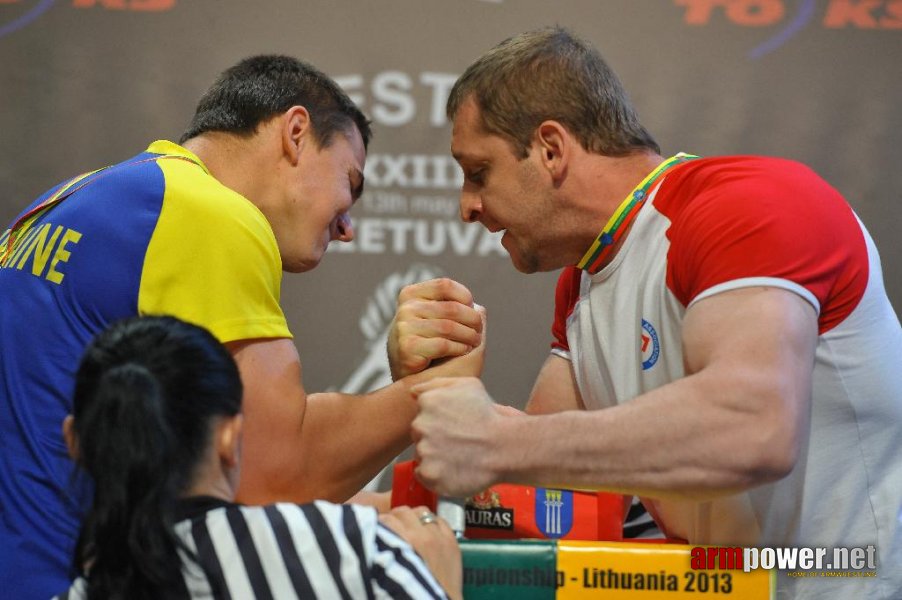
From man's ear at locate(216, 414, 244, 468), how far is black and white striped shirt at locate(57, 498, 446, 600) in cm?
8

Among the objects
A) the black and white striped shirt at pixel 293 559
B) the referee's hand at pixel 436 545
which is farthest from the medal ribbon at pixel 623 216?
the black and white striped shirt at pixel 293 559

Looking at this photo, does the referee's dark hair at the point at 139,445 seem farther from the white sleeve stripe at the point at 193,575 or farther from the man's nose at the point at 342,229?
the man's nose at the point at 342,229

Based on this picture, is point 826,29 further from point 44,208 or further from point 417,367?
point 44,208

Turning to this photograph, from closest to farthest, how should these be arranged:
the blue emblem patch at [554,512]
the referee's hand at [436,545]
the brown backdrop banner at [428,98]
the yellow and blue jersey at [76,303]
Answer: the referee's hand at [436,545] → the yellow and blue jersey at [76,303] → the blue emblem patch at [554,512] → the brown backdrop banner at [428,98]

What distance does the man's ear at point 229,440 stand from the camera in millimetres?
1113

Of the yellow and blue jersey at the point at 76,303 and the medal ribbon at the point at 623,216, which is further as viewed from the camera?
the medal ribbon at the point at 623,216

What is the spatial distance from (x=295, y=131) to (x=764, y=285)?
0.95 m

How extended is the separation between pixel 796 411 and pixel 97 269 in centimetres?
93

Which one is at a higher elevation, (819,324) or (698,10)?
(698,10)

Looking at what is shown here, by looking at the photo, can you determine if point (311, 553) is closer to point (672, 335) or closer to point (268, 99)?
point (672, 335)

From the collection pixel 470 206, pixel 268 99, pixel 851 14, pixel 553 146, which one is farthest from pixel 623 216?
pixel 851 14

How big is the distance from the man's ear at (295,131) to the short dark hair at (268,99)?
17 mm

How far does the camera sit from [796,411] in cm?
117

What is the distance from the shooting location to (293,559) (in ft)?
3.40
